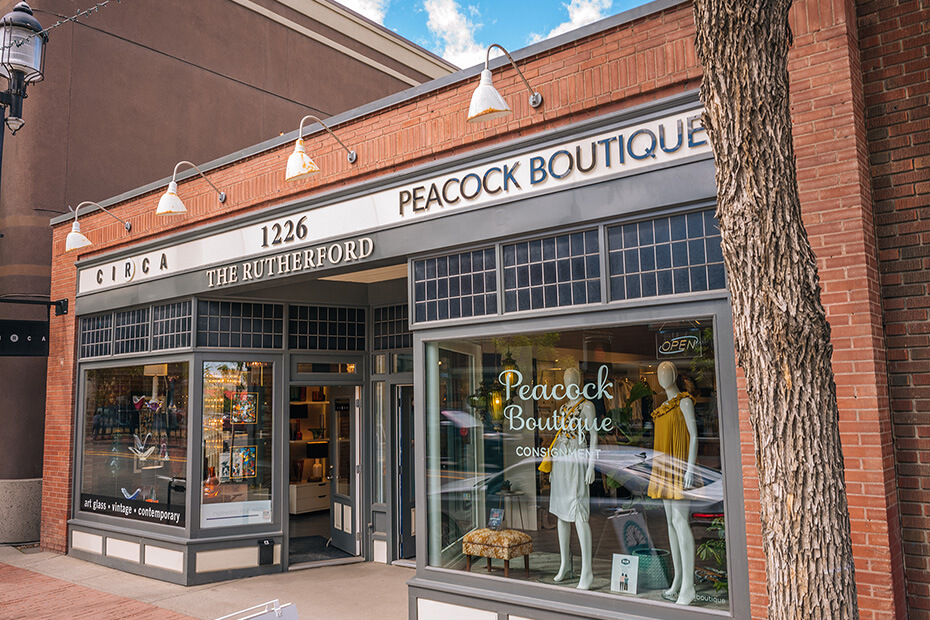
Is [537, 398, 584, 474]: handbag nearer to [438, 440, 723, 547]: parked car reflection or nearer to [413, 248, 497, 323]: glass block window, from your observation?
[438, 440, 723, 547]: parked car reflection

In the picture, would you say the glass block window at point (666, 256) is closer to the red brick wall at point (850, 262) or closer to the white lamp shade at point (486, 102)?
the red brick wall at point (850, 262)

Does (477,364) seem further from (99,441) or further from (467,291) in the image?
(99,441)

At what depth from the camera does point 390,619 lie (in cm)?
711

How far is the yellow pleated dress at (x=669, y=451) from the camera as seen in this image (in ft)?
17.1

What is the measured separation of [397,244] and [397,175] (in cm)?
67

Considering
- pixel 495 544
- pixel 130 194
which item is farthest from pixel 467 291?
pixel 130 194

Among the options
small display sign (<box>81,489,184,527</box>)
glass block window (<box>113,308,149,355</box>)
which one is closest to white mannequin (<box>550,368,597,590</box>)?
small display sign (<box>81,489,184,527</box>)

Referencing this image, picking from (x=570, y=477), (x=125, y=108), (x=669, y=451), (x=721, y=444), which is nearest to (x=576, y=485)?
(x=570, y=477)

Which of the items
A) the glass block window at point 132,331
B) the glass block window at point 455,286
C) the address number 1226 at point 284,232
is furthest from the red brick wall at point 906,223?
the glass block window at point 132,331

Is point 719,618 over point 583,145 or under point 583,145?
under

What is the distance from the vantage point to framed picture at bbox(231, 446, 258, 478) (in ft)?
30.1

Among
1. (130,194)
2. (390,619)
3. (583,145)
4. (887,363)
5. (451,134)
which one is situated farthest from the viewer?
(130,194)

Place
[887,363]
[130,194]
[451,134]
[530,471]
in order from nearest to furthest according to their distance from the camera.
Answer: [887,363] → [530,471] → [451,134] → [130,194]

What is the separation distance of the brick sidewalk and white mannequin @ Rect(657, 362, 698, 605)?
5.12 meters
